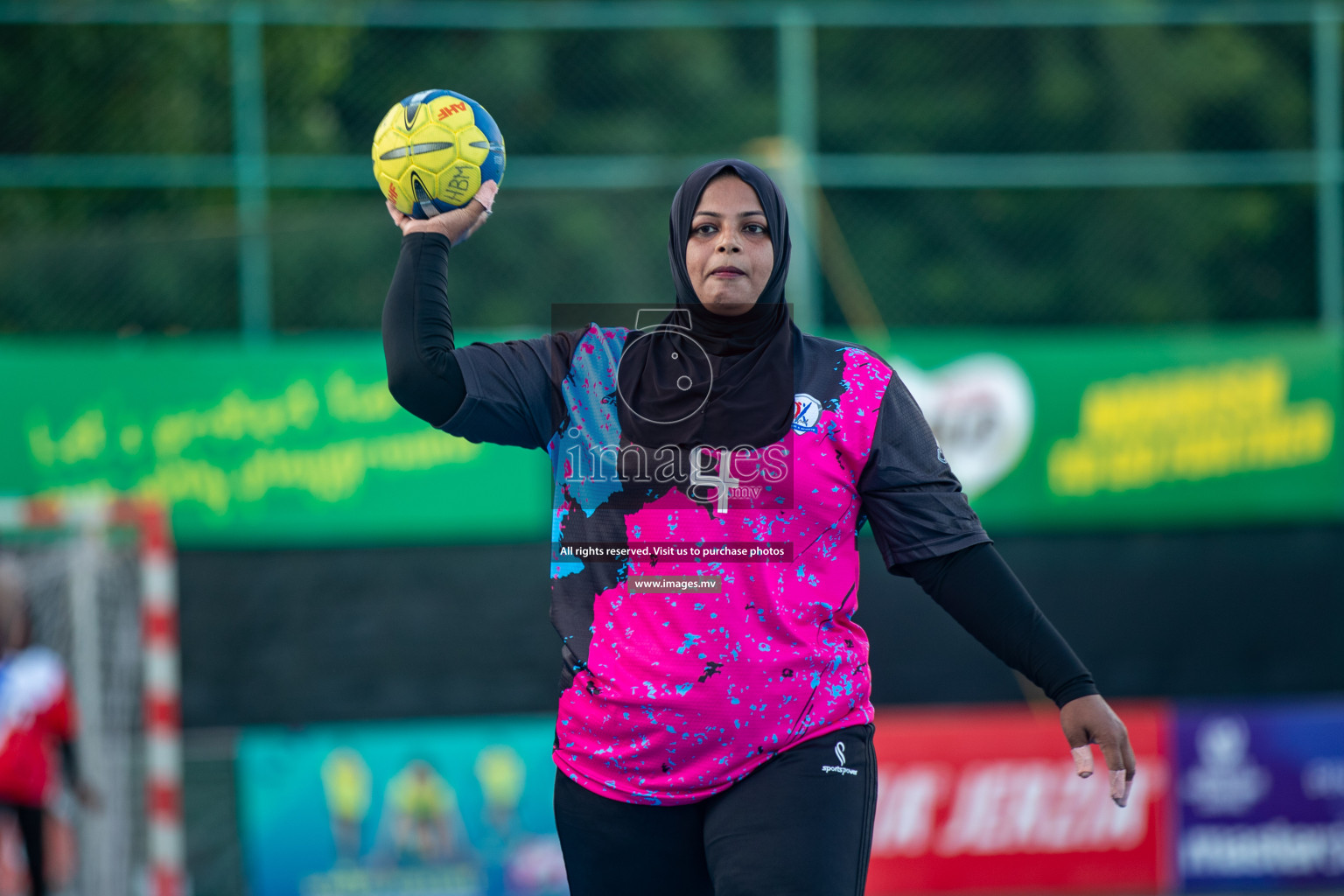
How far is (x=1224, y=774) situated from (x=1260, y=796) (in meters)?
0.21

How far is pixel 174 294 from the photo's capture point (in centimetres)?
849

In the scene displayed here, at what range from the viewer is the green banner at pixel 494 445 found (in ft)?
23.9

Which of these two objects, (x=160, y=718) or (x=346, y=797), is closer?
(x=160, y=718)

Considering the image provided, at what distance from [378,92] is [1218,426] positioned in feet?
18.4

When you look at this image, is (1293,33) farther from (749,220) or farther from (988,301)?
(749,220)

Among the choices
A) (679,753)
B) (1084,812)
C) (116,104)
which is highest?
(116,104)

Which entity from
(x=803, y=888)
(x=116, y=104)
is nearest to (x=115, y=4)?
(x=116, y=104)

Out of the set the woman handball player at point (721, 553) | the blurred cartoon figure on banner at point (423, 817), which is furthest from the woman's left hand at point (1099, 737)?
the blurred cartoon figure on banner at point (423, 817)

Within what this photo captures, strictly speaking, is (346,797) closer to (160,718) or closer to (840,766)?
(160,718)

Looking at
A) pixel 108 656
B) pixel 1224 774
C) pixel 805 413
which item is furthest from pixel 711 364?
pixel 108 656

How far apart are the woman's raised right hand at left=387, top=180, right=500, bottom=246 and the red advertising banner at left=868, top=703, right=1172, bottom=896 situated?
15.8 feet

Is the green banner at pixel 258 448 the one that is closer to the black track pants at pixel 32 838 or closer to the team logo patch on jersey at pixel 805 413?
the black track pants at pixel 32 838

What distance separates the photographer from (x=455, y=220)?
8.98 feet

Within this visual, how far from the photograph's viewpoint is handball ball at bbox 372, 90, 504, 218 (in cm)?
273
